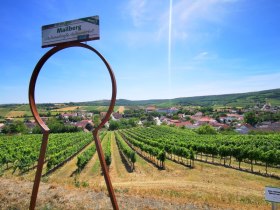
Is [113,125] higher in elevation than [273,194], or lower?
lower

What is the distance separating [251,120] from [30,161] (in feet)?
451

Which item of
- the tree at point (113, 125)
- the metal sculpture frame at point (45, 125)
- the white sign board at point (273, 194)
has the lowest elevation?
the tree at point (113, 125)

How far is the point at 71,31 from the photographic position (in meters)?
10.8

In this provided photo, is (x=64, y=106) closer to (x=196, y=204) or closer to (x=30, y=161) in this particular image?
(x=30, y=161)

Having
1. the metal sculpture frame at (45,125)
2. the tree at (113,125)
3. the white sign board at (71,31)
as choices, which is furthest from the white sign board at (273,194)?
the tree at (113,125)

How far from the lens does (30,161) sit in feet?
142

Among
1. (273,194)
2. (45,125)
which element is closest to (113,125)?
(45,125)

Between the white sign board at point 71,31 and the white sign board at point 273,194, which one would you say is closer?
the white sign board at point 273,194

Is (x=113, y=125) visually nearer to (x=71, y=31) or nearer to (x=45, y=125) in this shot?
(x=45, y=125)

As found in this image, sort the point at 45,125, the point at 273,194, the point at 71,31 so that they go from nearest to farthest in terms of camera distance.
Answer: the point at 273,194, the point at 71,31, the point at 45,125

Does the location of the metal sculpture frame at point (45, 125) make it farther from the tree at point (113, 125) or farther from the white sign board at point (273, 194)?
the tree at point (113, 125)

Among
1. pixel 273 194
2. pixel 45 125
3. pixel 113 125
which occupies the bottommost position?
pixel 113 125

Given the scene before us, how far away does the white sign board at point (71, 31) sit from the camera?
10.3 meters

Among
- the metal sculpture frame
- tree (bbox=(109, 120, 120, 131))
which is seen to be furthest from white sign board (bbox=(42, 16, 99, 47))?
tree (bbox=(109, 120, 120, 131))
